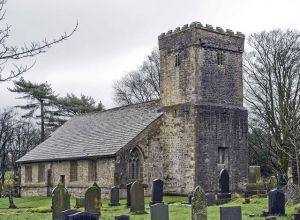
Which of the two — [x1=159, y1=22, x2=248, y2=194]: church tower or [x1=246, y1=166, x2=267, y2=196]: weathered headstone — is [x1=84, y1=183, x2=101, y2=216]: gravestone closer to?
[x1=246, y1=166, x2=267, y2=196]: weathered headstone

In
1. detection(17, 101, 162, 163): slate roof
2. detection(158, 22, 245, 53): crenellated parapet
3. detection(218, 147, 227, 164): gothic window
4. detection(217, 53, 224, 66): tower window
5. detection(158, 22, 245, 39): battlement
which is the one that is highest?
detection(158, 22, 245, 39): battlement

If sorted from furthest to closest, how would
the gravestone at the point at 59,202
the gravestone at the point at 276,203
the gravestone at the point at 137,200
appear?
the gravestone at the point at 137,200, the gravestone at the point at 59,202, the gravestone at the point at 276,203

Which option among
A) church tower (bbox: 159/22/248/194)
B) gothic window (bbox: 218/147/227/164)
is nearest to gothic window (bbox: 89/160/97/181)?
church tower (bbox: 159/22/248/194)

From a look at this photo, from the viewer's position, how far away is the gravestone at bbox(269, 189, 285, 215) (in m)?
17.6

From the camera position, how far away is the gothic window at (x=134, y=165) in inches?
1331

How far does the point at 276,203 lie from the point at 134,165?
17192mm

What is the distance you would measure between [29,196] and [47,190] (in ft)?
11.0

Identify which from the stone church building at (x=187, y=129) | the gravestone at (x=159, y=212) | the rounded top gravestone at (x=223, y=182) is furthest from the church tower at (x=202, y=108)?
the gravestone at (x=159, y=212)

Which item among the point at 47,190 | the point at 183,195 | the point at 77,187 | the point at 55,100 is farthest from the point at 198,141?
the point at 55,100

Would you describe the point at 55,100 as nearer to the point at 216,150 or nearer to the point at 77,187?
the point at 77,187

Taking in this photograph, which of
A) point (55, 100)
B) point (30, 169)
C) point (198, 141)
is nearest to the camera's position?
point (198, 141)

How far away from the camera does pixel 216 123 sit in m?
33.9

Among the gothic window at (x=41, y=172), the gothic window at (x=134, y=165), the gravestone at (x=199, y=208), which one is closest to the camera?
the gravestone at (x=199, y=208)

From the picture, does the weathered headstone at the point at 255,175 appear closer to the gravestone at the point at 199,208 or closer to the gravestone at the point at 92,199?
the gravestone at the point at 92,199
